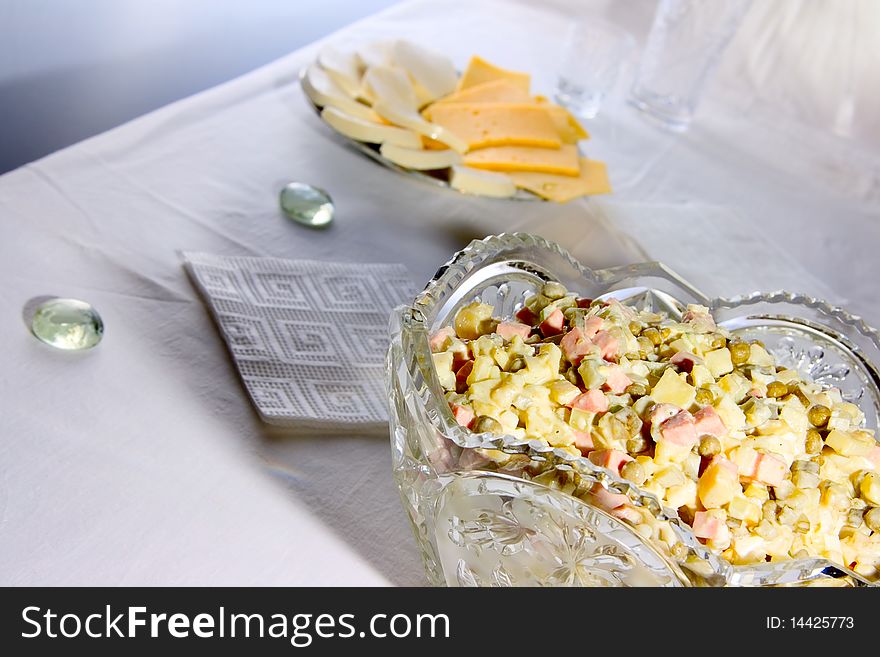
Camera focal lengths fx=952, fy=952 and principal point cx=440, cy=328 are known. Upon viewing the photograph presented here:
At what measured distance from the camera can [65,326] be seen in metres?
0.59

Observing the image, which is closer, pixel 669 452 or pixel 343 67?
pixel 669 452

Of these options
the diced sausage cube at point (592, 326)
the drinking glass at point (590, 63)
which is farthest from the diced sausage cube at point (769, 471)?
the drinking glass at point (590, 63)

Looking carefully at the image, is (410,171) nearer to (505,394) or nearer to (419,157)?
(419,157)

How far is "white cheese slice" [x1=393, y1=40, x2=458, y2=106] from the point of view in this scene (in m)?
1.01

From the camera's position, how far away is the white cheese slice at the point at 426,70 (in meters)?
1.01

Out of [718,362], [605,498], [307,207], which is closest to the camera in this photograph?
[605,498]

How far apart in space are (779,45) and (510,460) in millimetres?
1365

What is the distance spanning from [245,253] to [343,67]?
322 millimetres

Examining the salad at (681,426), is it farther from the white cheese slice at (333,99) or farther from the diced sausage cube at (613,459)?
the white cheese slice at (333,99)

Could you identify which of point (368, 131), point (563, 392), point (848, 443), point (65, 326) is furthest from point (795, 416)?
point (368, 131)

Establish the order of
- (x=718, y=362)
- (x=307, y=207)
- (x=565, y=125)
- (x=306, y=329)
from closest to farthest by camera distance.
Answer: (x=718, y=362) < (x=306, y=329) < (x=307, y=207) < (x=565, y=125)
